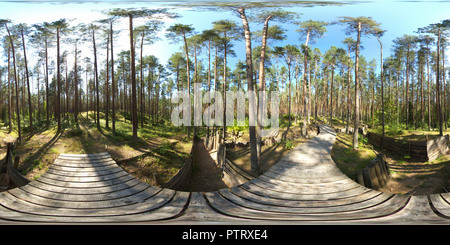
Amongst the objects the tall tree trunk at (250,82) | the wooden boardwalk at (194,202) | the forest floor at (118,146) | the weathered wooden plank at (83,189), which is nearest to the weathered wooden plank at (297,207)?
the wooden boardwalk at (194,202)

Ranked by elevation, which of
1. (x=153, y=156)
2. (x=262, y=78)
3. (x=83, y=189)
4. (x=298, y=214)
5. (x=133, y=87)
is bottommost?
(x=298, y=214)

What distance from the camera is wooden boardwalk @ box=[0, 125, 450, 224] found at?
112 cm

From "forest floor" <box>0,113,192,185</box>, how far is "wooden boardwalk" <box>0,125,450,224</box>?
2.8 inches

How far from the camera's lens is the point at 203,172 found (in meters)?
1.49

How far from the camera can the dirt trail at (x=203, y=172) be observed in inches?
54.0

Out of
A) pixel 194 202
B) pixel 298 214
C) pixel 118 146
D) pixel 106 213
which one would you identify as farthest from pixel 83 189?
pixel 298 214

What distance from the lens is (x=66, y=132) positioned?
1.45m

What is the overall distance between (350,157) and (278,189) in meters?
1.11

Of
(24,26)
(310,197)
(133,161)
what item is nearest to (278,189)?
(310,197)

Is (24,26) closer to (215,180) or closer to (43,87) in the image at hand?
(43,87)

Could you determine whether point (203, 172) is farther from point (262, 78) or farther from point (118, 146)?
point (262, 78)

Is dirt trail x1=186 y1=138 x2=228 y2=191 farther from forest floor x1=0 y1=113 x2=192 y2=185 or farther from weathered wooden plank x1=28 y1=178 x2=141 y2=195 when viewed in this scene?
weathered wooden plank x1=28 y1=178 x2=141 y2=195

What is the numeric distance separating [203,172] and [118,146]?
0.77 m
